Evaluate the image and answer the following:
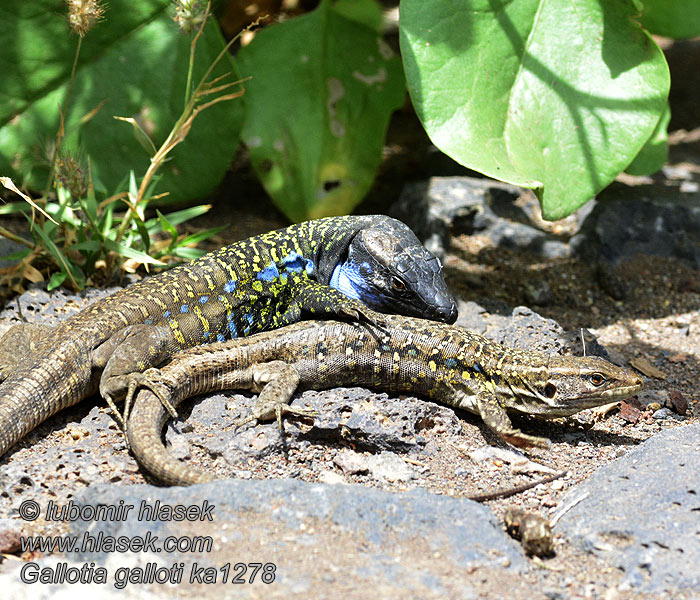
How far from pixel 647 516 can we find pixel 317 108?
465 cm

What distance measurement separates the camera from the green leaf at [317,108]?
21.8 ft

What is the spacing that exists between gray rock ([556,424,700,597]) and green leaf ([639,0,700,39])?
3.62 metres

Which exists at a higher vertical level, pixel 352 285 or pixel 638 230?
pixel 352 285

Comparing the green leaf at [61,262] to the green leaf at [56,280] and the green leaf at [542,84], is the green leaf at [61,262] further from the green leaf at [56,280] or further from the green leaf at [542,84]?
the green leaf at [542,84]

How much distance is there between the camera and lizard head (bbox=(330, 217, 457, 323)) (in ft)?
15.4

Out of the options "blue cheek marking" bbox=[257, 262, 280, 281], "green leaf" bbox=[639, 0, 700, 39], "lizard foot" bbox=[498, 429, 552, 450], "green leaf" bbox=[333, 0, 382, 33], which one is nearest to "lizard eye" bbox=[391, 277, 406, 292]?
"blue cheek marking" bbox=[257, 262, 280, 281]

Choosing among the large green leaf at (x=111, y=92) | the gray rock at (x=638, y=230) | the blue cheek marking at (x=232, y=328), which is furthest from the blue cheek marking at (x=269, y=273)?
the gray rock at (x=638, y=230)

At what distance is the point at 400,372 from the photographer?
4.35 meters

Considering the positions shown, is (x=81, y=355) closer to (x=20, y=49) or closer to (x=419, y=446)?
(x=419, y=446)

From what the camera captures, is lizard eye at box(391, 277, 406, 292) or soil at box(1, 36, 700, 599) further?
lizard eye at box(391, 277, 406, 292)

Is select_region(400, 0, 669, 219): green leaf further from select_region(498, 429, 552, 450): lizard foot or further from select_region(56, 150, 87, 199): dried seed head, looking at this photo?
select_region(56, 150, 87, 199): dried seed head

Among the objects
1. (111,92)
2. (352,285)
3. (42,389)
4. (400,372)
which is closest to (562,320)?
(352,285)

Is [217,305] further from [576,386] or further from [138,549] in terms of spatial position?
[576,386]

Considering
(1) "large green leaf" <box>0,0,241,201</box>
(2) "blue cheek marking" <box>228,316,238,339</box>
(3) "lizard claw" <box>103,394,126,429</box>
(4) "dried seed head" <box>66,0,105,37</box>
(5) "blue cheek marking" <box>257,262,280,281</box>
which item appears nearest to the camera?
(3) "lizard claw" <box>103,394,126,429</box>
